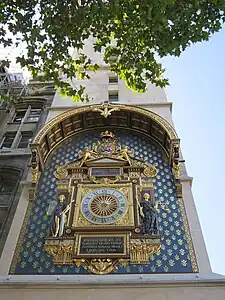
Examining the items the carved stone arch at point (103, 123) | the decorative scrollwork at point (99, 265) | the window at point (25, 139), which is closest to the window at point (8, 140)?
the window at point (25, 139)

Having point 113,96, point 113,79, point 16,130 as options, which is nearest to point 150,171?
point 113,96

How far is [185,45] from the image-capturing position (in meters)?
10.6

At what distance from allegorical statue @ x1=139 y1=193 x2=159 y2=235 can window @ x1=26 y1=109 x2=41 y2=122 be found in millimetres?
9020

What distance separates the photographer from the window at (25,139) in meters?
17.4

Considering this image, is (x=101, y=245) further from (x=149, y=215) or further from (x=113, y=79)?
(x=113, y=79)

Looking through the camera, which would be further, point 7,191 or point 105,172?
point 7,191

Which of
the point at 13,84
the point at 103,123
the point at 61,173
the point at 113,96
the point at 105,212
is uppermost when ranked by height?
the point at 13,84

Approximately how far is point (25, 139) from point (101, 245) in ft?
28.2

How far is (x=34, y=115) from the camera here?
65.0ft

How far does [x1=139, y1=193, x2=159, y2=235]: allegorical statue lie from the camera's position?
11.4m

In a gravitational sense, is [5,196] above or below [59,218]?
above

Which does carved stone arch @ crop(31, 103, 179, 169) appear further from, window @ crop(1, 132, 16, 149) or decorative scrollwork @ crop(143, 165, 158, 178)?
window @ crop(1, 132, 16, 149)

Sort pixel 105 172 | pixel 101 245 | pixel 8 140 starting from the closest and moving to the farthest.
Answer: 1. pixel 101 245
2. pixel 105 172
3. pixel 8 140

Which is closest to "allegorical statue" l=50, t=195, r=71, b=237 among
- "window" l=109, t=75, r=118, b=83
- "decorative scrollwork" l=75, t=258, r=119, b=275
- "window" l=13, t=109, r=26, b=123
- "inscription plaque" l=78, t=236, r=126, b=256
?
"inscription plaque" l=78, t=236, r=126, b=256
